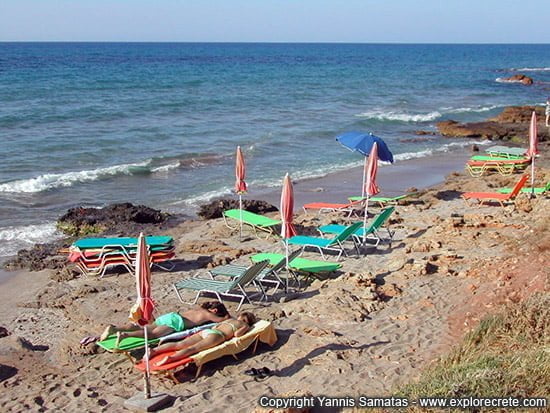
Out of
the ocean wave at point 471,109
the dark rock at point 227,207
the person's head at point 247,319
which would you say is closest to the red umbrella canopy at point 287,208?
the person's head at point 247,319

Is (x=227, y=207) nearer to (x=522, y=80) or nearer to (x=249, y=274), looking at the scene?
(x=249, y=274)

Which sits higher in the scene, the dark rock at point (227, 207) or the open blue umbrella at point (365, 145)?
the open blue umbrella at point (365, 145)

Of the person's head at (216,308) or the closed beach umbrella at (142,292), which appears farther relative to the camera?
the person's head at (216,308)

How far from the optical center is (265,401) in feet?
21.3

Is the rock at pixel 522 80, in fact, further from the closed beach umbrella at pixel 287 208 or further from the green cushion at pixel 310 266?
the closed beach umbrella at pixel 287 208

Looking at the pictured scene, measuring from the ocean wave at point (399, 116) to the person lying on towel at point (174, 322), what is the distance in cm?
2765

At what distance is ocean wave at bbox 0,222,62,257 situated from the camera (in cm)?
1364

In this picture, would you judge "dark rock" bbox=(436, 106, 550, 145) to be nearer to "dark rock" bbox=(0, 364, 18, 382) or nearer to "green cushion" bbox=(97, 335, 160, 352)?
"green cushion" bbox=(97, 335, 160, 352)

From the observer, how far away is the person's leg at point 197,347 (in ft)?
24.5

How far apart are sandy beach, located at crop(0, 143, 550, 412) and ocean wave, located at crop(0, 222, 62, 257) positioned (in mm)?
1863

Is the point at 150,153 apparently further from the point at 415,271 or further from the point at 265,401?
the point at 265,401

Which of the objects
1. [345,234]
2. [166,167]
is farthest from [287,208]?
[166,167]

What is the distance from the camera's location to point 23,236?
14422 millimetres

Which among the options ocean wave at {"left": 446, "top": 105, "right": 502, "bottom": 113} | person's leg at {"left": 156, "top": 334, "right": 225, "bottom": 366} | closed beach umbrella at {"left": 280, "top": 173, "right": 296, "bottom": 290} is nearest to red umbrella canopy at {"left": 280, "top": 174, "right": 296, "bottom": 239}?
closed beach umbrella at {"left": 280, "top": 173, "right": 296, "bottom": 290}
